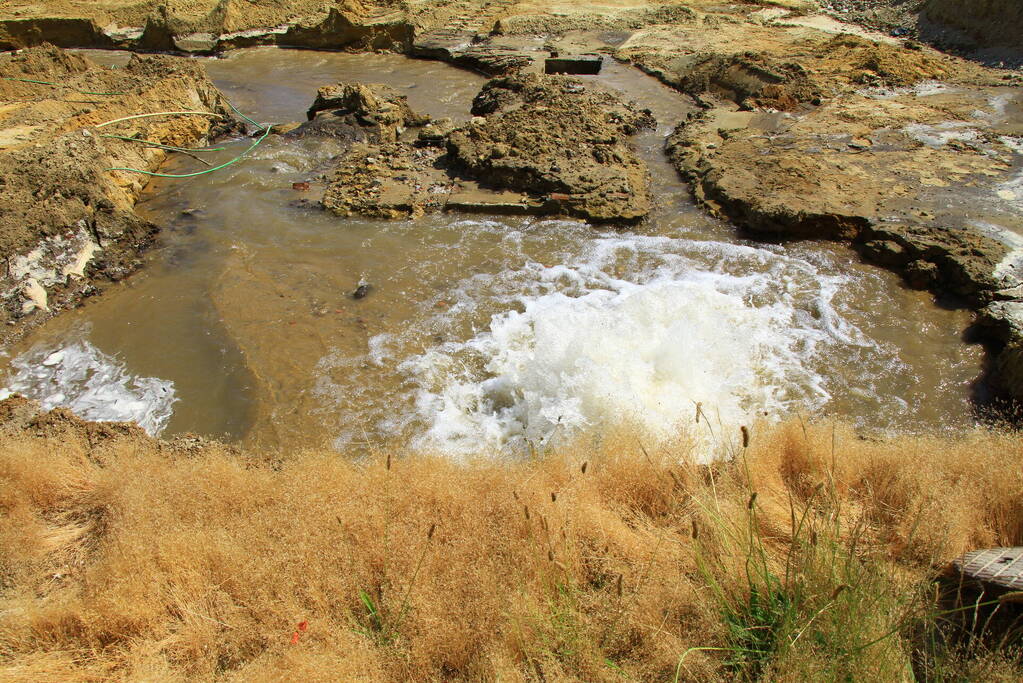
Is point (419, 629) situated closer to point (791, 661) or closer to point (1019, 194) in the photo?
point (791, 661)

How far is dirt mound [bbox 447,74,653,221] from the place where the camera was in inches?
280

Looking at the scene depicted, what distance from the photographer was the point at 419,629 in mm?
2525

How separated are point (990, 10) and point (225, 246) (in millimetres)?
13071

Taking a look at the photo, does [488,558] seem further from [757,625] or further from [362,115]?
[362,115]

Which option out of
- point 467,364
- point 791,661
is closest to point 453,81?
point 467,364

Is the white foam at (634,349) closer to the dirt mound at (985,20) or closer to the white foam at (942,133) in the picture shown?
the white foam at (942,133)

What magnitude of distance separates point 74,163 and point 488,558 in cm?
642

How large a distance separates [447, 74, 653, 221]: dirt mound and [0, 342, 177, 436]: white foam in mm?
4268

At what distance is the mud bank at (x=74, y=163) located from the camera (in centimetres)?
591

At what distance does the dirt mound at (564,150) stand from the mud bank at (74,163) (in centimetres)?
383

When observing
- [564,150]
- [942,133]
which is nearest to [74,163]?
[564,150]

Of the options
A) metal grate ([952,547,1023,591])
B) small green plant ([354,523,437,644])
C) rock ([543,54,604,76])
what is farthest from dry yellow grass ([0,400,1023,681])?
rock ([543,54,604,76])

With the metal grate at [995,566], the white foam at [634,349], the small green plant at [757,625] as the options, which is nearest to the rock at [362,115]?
the white foam at [634,349]

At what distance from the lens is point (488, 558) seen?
109 inches
